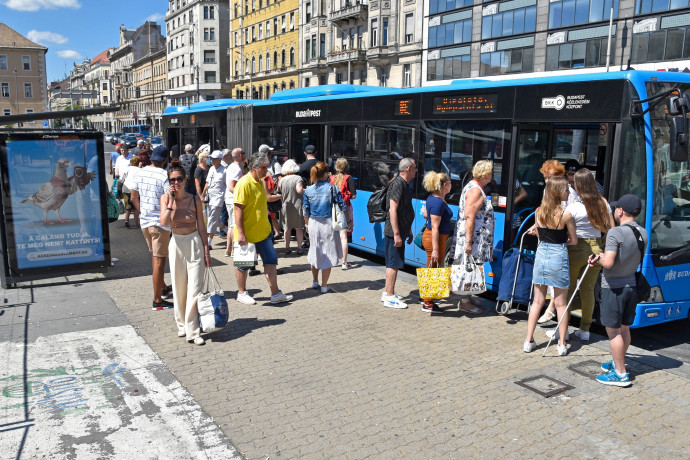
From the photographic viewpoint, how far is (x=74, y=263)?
890cm

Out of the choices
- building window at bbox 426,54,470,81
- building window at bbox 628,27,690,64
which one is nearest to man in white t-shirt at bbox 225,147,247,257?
building window at bbox 628,27,690,64

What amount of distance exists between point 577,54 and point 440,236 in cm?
3319

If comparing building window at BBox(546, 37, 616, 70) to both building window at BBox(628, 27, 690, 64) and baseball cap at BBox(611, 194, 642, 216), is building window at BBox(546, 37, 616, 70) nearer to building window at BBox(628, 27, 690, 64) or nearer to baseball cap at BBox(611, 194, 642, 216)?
building window at BBox(628, 27, 690, 64)

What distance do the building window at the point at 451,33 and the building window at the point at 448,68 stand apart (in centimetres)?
123

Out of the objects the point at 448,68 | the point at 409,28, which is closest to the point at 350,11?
the point at 409,28

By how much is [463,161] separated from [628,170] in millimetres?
2407

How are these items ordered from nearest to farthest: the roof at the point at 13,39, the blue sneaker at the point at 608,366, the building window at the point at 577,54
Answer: the blue sneaker at the point at 608,366 → the building window at the point at 577,54 → the roof at the point at 13,39

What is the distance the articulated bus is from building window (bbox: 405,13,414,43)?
41875mm

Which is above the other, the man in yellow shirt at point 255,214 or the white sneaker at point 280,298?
the man in yellow shirt at point 255,214

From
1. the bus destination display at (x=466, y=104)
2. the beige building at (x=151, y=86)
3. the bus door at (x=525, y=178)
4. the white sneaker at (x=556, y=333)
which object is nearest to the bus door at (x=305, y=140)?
the bus destination display at (x=466, y=104)

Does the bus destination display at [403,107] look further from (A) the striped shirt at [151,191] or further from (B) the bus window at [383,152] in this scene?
(A) the striped shirt at [151,191]

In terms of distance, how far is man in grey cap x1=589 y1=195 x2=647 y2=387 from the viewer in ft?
16.7

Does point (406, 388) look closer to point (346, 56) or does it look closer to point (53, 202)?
point (53, 202)

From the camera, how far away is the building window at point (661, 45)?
30.4 metres
